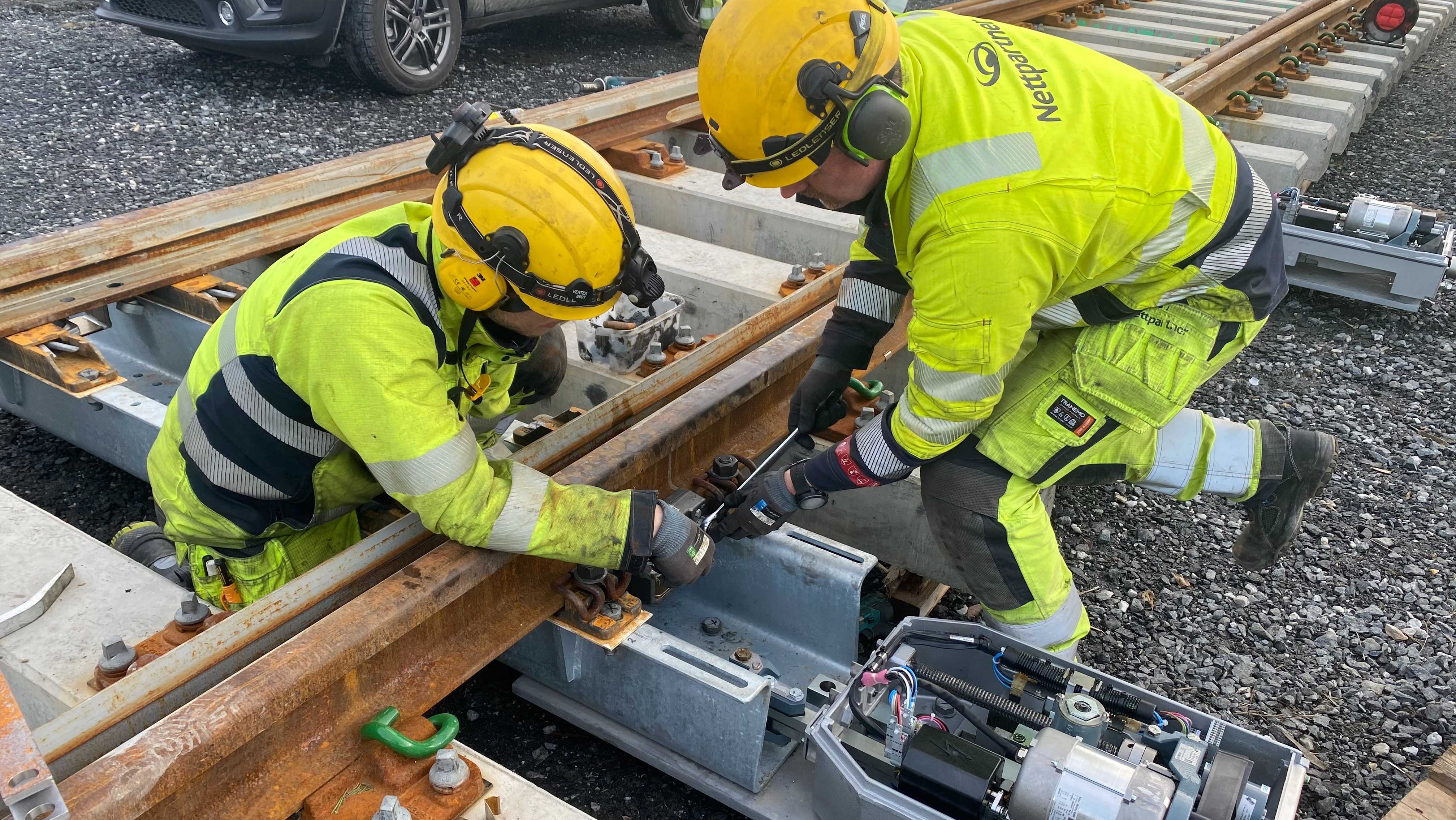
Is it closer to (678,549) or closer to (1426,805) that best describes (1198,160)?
(678,549)

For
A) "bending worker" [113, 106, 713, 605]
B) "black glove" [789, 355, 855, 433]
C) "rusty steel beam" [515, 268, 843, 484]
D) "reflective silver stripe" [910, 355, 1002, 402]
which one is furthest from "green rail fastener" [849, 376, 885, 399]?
"bending worker" [113, 106, 713, 605]

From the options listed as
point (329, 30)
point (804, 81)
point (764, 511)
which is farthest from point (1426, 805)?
point (329, 30)

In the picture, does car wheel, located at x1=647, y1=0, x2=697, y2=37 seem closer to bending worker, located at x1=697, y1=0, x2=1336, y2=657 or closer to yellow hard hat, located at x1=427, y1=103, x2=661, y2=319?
Result: bending worker, located at x1=697, y1=0, x2=1336, y2=657

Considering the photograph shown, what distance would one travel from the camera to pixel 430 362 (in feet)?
8.05

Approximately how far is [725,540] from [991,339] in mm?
1036

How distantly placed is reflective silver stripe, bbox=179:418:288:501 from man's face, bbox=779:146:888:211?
1.54 m

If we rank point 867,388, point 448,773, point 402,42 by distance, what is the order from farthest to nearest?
point 402,42 → point 867,388 → point 448,773

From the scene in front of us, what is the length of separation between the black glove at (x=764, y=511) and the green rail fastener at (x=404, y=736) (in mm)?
925

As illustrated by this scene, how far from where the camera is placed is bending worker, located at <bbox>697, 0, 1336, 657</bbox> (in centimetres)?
227

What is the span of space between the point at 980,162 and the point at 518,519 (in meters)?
1.32

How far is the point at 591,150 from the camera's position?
2.44 metres

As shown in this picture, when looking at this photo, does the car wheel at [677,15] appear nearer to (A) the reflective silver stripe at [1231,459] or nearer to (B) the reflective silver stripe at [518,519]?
(A) the reflective silver stripe at [1231,459]

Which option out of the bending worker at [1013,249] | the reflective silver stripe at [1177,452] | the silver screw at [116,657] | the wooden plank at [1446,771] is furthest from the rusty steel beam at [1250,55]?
the silver screw at [116,657]

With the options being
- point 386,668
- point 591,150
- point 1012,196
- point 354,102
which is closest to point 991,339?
point 1012,196
